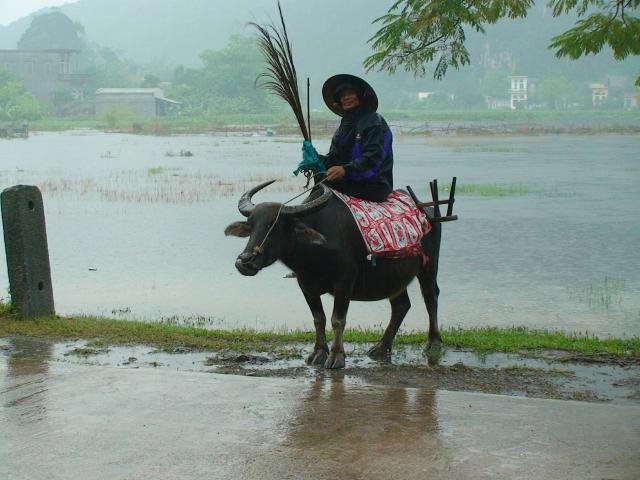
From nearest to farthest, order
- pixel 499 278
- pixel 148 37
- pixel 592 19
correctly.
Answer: pixel 592 19 → pixel 499 278 → pixel 148 37

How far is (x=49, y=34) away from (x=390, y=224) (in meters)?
120

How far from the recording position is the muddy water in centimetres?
1134

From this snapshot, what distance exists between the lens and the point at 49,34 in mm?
118812

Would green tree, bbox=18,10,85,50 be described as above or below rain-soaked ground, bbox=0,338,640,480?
above

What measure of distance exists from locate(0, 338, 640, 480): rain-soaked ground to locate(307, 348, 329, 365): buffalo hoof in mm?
221

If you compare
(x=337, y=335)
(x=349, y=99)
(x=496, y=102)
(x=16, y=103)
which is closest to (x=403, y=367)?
(x=337, y=335)

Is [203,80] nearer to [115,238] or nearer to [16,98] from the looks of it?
[16,98]

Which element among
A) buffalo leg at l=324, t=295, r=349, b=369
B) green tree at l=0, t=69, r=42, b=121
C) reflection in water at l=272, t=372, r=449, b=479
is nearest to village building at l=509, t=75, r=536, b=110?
green tree at l=0, t=69, r=42, b=121

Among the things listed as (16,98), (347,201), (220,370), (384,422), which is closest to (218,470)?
(384,422)

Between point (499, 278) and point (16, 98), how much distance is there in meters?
76.5

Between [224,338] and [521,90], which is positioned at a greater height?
[521,90]

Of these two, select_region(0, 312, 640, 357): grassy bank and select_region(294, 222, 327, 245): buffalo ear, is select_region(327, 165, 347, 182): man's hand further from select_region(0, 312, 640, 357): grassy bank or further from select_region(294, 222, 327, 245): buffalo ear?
select_region(0, 312, 640, 357): grassy bank

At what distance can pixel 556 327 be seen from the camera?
10.3 m

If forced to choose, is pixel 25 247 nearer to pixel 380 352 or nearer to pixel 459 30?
pixel 380 352
